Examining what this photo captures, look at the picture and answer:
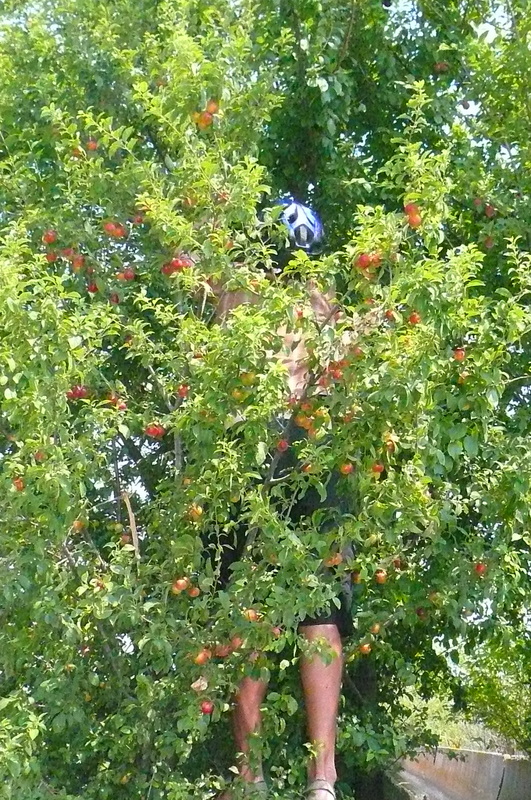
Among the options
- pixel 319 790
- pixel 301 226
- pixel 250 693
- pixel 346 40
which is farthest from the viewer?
pixel 346 40

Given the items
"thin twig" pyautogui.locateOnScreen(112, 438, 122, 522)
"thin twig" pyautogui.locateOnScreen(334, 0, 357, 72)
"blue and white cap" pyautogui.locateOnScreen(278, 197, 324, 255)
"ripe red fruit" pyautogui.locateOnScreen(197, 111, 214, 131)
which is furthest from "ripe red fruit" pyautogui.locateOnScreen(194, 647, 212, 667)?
"thin twig" pyautogui.locateOnScreen(334, 0, 357, 72)

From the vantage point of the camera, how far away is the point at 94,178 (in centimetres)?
366

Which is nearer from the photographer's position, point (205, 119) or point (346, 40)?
point (205, 119)

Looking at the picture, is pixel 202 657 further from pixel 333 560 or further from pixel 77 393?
pixel 77 393

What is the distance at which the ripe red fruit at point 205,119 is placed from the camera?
361cm

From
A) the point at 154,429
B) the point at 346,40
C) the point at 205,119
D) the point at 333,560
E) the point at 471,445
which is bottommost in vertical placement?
the point at 333,560

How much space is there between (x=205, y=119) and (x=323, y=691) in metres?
2.12

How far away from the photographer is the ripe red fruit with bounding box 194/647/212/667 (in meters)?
3.15

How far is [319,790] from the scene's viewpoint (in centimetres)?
337

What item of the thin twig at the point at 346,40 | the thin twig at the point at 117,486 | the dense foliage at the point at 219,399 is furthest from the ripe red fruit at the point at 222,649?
the thin twig at the point at 346,40

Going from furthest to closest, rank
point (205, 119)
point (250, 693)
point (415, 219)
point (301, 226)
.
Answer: point (301, 226) → point (205, 119) → point (250, 693) → point (415, 219)

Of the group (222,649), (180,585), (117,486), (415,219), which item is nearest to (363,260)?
(415,219)

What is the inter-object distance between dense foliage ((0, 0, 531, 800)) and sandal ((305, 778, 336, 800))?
0.22 ft

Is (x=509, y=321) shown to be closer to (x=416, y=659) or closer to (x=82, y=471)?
(x=82, y=471)
